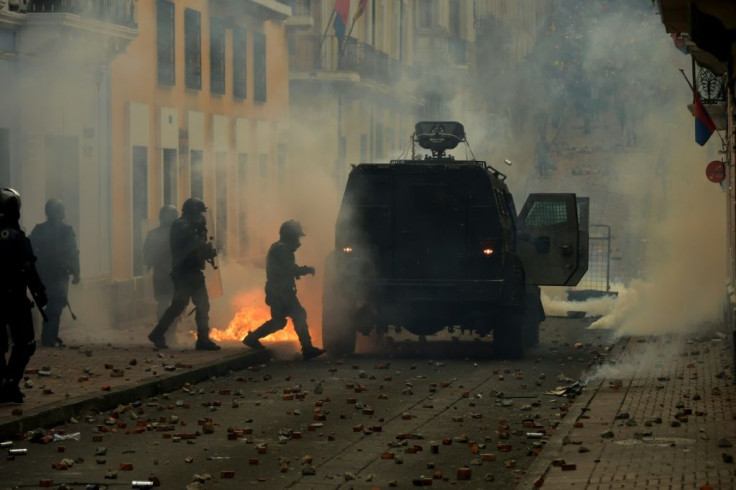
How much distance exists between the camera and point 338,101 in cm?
4022

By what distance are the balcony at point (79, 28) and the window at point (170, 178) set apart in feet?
13.0

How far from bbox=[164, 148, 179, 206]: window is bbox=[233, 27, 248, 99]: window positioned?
443 cm

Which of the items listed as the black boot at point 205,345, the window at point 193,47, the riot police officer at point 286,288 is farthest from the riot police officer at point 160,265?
the window at point 193,47

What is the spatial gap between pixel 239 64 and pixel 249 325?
41.5 feet

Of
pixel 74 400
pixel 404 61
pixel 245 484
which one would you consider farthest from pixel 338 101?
pixel 245 484

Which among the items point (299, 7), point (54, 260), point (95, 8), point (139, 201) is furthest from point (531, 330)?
point (299, 7)

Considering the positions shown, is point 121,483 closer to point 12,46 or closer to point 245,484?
point 245,484

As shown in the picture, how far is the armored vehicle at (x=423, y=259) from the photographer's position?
60.0 feet

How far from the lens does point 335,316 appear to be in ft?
60.5

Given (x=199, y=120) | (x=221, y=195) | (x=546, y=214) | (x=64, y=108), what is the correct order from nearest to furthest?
(x=546, y=214) → (x=64, y=108) → (x=199, y=120) → (x=221, y=195)

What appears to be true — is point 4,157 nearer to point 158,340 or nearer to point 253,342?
point 158,340

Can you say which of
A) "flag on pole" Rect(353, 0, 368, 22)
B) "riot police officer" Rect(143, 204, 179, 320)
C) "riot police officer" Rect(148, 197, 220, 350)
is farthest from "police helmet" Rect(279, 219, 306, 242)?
"flag on pole" Rect(353, 0, 368, 22)

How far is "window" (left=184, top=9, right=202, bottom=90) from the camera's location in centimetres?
2936

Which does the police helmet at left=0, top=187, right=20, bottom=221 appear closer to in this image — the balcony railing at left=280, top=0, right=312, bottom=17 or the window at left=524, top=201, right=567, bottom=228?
the window at left=524, top=201, right=567, bottom=228
